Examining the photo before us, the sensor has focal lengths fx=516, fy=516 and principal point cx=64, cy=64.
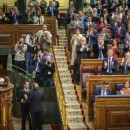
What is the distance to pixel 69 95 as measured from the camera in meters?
14.1

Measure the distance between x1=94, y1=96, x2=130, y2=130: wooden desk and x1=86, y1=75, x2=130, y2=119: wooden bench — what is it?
892mm

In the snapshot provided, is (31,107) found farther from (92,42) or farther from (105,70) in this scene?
(92,42)

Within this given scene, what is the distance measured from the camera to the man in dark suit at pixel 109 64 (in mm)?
13281

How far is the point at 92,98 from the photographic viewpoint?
492 inches

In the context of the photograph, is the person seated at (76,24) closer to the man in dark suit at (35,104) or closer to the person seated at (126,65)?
the person seated at (126,65)

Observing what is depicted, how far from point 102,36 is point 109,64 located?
6.48ft

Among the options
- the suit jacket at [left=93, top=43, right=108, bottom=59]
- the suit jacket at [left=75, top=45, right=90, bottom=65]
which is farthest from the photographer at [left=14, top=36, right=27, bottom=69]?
the suit jacket at [left=93, top=43, right=108, bottom=59]

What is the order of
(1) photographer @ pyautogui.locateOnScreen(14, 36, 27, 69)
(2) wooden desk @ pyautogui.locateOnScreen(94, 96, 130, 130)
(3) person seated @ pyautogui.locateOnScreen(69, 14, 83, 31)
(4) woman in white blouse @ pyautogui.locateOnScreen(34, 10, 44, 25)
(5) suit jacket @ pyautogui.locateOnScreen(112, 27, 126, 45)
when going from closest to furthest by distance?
(2) wooden desk @ pyautogui.locateOnScreen(94, 96, 130, 130) < (1) photographer @ pyautogui.locateOnScreen(14, 36, 27, 69) < (5) suit jacket @ pyautogui.locateOnScreen(112, 27, 126, 45) < (3) person seated @ pyautogui.locateOnScreen(69, 14, 83, 31) < (4) woman in white blouse @ pyautogui.locateOnScreen(34, 10, 44, 25)

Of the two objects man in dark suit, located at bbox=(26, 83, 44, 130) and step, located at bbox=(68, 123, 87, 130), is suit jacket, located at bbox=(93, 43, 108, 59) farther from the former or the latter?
step, located at bbox=(68, 123, 87, 130)

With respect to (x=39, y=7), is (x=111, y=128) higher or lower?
lower

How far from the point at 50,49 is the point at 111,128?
520cm

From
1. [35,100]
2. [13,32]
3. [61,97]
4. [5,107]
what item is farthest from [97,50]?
[5,107]

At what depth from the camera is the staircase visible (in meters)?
12.8

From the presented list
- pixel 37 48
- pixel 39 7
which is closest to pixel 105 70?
pixel 37 48
